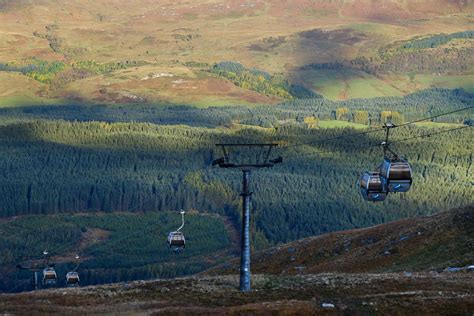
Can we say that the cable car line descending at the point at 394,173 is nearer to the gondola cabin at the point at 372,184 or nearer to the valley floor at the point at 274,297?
the gondola cabin at the point at 372,184

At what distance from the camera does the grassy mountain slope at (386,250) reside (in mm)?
70000

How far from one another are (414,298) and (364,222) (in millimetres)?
110747

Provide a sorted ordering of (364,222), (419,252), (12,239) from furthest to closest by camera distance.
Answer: (364,222) → (12,239) → (419,252)

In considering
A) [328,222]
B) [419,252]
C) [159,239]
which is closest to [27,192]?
[159,239]

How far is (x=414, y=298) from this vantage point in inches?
1764

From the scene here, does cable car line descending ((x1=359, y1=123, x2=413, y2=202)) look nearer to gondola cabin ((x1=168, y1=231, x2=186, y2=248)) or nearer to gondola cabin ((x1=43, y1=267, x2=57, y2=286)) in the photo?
gondola cabin ((x1=168, y1=231, x2=186, y2=248))

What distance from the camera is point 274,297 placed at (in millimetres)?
46906

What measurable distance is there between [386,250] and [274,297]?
3106cm

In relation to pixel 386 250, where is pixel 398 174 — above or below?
above

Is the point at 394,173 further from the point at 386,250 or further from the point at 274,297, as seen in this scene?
the point at 386,250

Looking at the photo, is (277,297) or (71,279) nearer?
(277,297)

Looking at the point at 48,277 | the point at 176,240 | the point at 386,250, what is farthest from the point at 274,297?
the point at 48,277

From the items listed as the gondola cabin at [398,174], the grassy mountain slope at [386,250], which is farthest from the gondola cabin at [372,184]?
the grassy mountain slope at [386,250]

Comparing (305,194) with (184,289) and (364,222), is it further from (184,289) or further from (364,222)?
(184,289)
